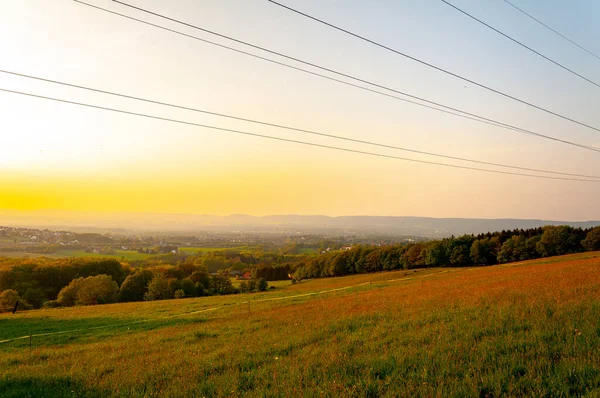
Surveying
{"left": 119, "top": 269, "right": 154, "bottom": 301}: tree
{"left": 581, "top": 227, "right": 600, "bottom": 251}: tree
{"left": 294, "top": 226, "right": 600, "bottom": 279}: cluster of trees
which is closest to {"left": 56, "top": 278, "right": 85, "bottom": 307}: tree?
{"left": 119, "top": 269, "right": 154, "bottom": 301}: tree

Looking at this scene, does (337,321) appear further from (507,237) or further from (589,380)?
(507,237)

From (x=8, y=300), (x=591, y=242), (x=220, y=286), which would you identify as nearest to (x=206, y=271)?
(x=220, y=286)

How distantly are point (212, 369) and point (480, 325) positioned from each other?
304 inches

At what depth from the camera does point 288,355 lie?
9891mm

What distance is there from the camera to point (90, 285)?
220 feet

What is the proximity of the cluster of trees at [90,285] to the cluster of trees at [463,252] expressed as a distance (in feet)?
121

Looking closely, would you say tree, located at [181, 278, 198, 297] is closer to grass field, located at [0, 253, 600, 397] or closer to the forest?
the forest

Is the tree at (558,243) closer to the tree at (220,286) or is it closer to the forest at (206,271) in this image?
the forest at (206,271)

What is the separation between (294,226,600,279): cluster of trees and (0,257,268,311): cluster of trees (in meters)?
36.8

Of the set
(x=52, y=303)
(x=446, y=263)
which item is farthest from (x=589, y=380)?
(x=446, y=263)

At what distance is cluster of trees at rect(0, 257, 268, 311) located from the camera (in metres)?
66.1

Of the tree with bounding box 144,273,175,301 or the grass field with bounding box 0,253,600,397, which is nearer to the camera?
the grass field with bounding box 0,253,600,397

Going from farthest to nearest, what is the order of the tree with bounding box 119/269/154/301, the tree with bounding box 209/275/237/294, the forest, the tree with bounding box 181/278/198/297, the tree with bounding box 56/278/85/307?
the tree with bounding box 209/275/237/294, the tree with bounding box 181/278/198/297, the tree with bounding box 119/269/154/301, the forest, the tree with bounding box 56/278/85/307

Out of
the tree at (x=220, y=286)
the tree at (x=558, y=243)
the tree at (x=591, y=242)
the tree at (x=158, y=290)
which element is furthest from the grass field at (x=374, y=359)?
the tree at (x=591, y=242)
